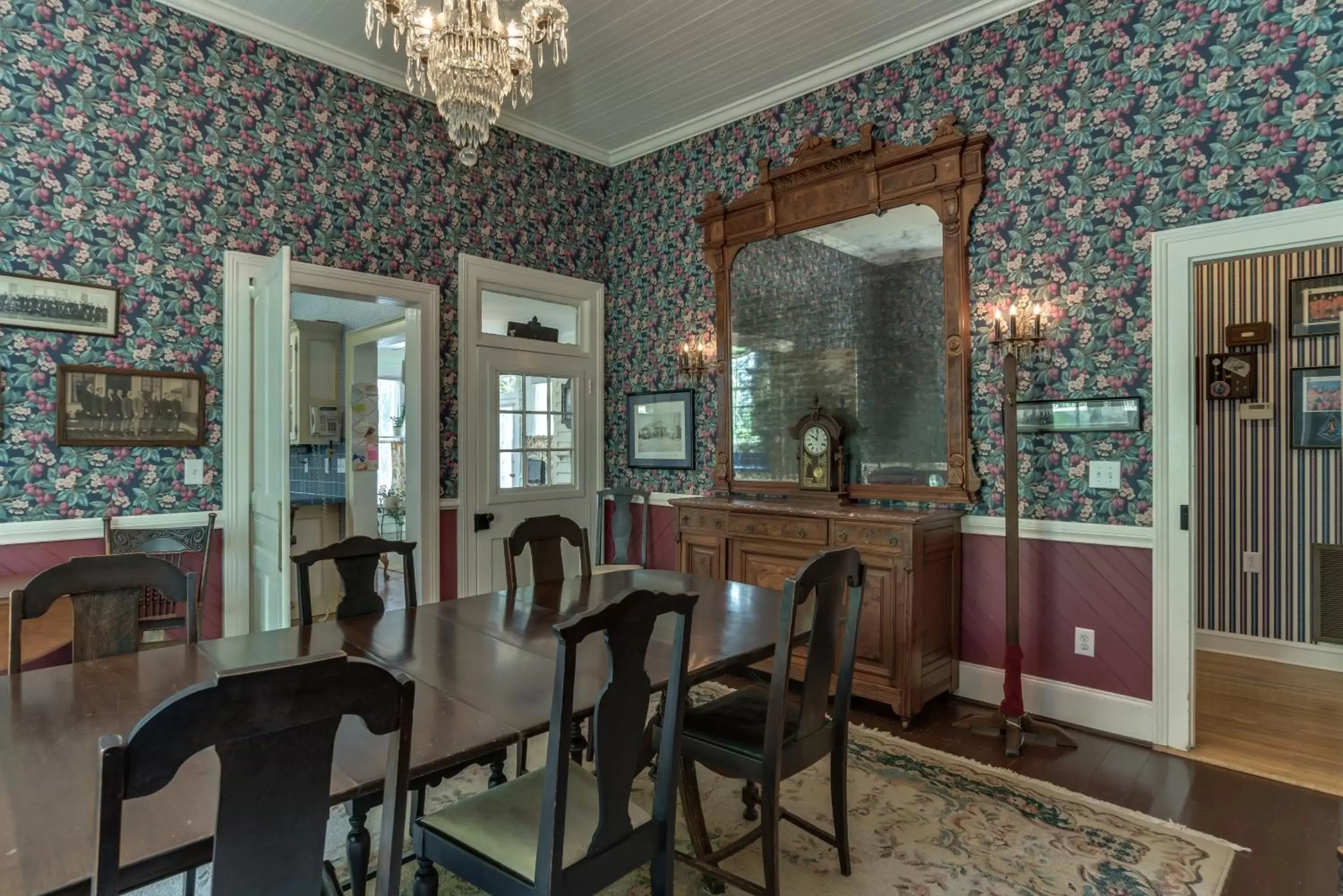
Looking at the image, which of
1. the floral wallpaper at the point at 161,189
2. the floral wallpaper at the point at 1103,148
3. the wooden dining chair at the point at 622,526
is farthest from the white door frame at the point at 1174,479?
the floral wallpaper at the point at 161,189

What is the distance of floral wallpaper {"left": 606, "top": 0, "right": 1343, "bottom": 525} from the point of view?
2.72 m

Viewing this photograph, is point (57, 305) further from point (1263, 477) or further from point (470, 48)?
point (1263, 477)

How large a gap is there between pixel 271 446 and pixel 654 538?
2.55m

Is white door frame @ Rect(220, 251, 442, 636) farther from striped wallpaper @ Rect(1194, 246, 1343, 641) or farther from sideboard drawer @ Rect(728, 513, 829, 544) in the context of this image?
striped wallpaper @ Rect(1194, 246, 1343, 641)

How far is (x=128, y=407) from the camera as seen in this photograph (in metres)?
3.14

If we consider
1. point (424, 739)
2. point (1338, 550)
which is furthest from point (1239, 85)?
point (424, 739)

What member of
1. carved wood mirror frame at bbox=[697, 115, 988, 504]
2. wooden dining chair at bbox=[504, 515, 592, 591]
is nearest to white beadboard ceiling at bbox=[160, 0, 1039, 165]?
carved wood mirror frame at bbox=[697, 115, 988, 504]

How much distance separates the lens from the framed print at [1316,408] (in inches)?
157

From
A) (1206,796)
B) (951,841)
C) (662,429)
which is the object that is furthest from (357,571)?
(1206,796)

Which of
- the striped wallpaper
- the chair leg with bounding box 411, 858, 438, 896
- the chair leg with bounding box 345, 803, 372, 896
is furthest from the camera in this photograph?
the striped wallpaper

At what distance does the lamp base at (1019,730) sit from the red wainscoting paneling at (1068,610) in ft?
0.96

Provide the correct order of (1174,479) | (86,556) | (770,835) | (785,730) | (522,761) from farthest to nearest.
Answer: (1174,479), (86,556), (522,761), (785,730), (770,835)

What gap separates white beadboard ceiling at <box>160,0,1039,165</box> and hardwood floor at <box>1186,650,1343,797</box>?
3.48 meters

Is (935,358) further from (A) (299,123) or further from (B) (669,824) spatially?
(A) (299,123)
